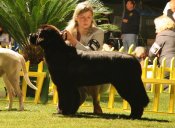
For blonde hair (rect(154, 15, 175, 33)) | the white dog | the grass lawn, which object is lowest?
the grass lawn

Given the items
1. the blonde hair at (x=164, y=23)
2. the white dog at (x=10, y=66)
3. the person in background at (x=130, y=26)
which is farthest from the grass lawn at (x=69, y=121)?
the person in background at (x=130, y=26)

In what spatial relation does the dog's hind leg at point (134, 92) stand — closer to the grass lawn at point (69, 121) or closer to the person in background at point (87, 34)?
the grass lawn at point (69, 121)

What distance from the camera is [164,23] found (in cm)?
1191

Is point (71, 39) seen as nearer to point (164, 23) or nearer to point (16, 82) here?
point (16, 82)

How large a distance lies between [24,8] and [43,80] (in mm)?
2881

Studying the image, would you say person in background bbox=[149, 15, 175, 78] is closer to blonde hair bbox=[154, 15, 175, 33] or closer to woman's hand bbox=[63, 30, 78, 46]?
blonde hair bbox=[154, 15, 175, 33]

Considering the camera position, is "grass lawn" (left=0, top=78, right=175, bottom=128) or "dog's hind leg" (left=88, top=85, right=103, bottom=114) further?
"dog's hind leg" (left=88, top=85, right=103, bottom=114)

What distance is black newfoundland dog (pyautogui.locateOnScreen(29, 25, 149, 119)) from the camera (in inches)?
327

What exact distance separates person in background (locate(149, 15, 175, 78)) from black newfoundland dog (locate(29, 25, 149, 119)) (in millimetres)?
3706

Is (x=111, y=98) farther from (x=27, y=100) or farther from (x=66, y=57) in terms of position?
(x=66, y=57)

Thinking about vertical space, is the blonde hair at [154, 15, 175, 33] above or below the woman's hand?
above

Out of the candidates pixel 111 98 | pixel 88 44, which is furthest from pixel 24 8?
pixel 88 44

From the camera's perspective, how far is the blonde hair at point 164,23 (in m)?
11.9

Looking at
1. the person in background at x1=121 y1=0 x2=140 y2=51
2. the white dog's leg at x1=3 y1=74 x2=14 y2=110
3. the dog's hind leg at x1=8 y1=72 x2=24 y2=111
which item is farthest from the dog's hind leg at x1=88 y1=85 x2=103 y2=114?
the person in background at x1=121 y1=0 x2=140 y2=51
